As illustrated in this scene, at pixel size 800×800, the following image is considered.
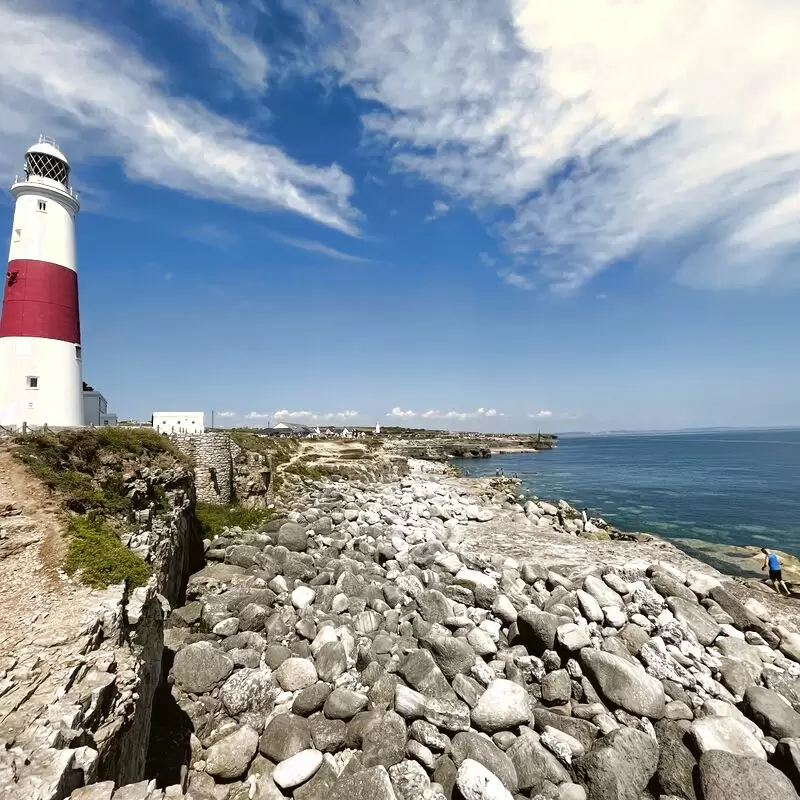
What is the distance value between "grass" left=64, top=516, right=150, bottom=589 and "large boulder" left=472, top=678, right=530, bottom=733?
279 inches

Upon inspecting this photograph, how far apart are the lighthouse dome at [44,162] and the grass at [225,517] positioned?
53.6 ft

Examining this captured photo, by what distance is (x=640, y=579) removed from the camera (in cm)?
1445

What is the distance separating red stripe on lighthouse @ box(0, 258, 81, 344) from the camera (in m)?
16.8

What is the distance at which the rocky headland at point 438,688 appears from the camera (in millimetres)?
6805

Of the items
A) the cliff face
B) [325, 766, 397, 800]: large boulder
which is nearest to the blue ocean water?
[325, 766, 397, 800]: large boulder

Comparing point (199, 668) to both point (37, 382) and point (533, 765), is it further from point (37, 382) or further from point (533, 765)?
point (37, 382)

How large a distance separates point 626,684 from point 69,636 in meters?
10.2

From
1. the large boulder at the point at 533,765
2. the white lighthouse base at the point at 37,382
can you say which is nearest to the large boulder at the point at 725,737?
the large boulder at the point at 533,765

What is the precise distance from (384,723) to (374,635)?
3117 mm

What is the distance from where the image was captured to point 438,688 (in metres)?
9.21

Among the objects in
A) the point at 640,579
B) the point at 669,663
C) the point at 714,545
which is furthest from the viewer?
the point at 714,545

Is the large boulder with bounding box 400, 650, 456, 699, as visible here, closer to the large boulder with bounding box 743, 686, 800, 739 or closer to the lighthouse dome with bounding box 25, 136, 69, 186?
the large boulder with bounding box 743, 686, 800, 739

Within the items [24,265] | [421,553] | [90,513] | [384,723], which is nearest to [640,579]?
[421,553]

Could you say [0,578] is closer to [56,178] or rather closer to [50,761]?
[50,761]
